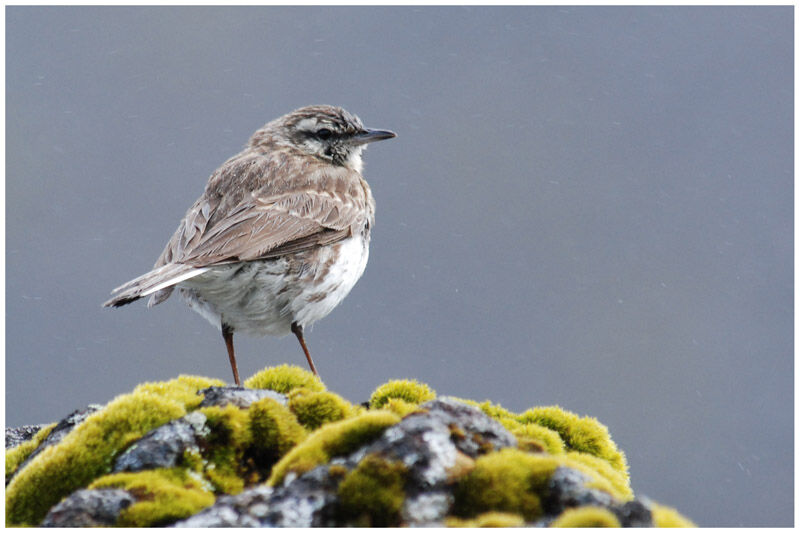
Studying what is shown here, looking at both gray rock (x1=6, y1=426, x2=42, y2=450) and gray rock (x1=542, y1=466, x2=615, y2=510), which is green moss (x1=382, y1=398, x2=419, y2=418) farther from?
gray rock (x1=6, y1=426, x2=42, y2=450)

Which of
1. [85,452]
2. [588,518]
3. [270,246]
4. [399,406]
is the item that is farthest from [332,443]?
[270,246]

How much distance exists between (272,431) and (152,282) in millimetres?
2536

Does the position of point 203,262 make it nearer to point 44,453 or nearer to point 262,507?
point 44,453

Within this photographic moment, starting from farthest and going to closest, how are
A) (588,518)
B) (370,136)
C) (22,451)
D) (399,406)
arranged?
(370,136) < (22,451) < (399,406) < (588,518)

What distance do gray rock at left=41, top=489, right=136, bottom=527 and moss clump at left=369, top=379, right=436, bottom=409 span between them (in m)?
2.94

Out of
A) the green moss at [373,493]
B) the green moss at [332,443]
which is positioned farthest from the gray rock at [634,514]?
the green moss at [332,443]

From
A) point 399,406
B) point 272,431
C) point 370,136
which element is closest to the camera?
point 272,431

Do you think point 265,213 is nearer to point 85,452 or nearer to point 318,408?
point 318,408

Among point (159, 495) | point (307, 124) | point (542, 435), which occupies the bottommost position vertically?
point (159, 495)

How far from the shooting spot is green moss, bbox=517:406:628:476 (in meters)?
9.42

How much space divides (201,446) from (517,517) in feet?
8.69

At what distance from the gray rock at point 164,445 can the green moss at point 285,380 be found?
5.61 ft

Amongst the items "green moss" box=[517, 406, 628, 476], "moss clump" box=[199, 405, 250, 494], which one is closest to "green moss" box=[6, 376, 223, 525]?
"moss clump" box=[199, 405, 250, 494]

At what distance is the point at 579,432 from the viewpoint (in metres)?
9.55
